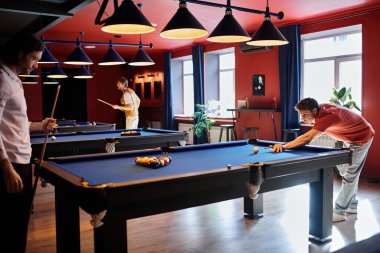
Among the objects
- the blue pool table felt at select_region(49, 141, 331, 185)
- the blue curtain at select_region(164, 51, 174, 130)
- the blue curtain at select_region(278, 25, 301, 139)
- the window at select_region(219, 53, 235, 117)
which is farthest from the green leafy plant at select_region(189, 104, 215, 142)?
the blue pool table felt at select_region(49, 141, 331, 185)

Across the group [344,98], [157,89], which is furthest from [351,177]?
[157,89]

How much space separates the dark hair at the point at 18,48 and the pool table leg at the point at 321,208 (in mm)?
2405

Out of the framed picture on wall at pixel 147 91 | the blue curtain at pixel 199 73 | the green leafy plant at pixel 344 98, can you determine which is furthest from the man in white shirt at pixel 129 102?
the framed picture on wall at pixel 147 91

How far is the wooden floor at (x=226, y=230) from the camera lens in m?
3.08

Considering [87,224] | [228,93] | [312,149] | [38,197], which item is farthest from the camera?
[228,93]

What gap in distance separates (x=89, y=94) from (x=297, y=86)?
757 centimetres

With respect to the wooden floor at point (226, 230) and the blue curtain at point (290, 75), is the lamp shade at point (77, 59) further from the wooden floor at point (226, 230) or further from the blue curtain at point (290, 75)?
the blue curtain at point (290, 75)

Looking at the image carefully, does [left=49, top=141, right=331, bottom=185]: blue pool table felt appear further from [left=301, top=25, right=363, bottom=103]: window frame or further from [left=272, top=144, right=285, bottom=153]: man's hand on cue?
[left=301, top=25, right=363, bottom=103]: window frame

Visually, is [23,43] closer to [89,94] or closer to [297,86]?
[297,86]

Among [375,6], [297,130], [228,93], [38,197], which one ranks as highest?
[375,6]

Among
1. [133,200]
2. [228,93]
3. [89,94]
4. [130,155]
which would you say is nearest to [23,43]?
[133,200]

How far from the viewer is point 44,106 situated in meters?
12.2

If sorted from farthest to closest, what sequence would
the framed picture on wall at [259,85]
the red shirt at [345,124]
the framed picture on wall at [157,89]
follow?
the framed picture on wall at [157,89]
the framed picture on wall at [259,85]
the red shirt at [345,124]

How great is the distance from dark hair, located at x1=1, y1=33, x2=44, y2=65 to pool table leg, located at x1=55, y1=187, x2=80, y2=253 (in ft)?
3.08
